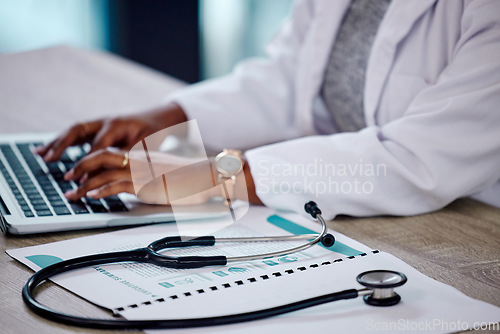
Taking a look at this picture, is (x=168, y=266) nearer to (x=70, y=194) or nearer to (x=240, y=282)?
(x=240, y=282)

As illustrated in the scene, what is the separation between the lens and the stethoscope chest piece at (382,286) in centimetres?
63

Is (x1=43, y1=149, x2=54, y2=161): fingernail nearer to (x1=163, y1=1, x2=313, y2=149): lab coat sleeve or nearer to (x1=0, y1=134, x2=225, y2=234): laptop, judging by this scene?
(x1=0, y1=134, x2=225, y2=234): laptop

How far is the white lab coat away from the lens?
2.88 ft

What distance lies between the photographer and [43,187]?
0.97 meters

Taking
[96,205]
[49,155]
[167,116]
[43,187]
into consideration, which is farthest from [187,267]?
[167,116]

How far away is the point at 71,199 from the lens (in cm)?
92

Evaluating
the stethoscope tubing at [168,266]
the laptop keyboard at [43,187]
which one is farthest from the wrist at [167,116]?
the stethoscope tubing at [168,266]

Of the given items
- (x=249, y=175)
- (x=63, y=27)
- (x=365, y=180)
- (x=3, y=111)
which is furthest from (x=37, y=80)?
(x=63, y=27)

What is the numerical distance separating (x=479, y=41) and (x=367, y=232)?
0.97 ft

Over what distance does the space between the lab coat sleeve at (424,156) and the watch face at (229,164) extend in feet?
0.10

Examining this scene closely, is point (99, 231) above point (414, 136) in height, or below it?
below

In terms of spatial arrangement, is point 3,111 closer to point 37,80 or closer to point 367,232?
point 37,80

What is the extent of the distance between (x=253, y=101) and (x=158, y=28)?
7.83 feet

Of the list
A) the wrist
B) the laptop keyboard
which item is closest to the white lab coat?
the laptop keyboard
